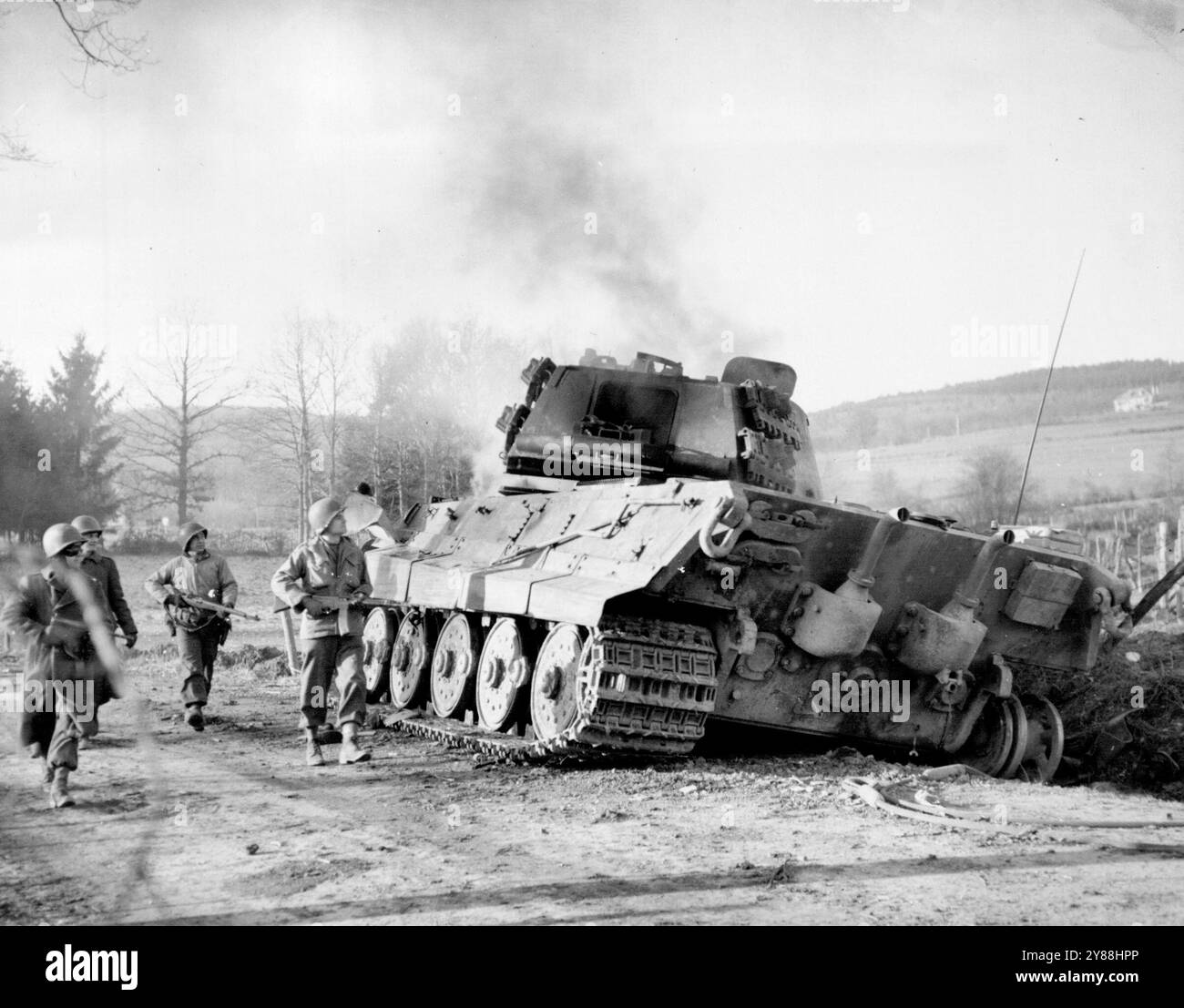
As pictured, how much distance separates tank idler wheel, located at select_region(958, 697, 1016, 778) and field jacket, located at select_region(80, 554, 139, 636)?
706 cm

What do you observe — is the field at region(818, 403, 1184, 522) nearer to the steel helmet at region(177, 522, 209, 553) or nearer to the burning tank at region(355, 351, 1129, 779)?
the burning tank at region(355, 351, 1129, 779)

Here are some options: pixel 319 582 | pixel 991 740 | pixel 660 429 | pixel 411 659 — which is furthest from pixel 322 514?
pixel 991 740

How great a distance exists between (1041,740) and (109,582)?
7.96m

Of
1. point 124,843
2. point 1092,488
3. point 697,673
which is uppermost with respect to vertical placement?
point 1092,488

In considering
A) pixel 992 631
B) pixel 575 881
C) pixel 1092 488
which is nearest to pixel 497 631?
pixel 992 631

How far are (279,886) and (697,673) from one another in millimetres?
3587

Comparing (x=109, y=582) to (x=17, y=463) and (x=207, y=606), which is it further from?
(x=17, y=463)

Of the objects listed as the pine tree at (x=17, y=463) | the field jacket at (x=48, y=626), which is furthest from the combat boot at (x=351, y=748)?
the pine tree at (x=17, y=463)

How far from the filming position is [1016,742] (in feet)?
34.1

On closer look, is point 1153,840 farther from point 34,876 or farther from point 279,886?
point 34,876

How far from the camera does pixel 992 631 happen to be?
10.1 m

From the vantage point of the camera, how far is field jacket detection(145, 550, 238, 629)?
11453mm

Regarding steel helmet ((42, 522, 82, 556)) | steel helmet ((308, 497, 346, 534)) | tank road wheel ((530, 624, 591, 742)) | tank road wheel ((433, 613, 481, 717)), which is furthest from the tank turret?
steel helmet ((42, 522, 82, 556))
